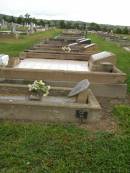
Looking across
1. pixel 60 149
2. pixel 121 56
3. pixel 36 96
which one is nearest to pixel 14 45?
pixel 121 56

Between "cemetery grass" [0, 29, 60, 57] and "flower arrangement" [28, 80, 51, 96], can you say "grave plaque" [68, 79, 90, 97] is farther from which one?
"cemetery grass" [0, 29, 60, 57]

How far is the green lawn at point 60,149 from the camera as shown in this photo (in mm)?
4738

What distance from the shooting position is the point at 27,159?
4895 millimetres

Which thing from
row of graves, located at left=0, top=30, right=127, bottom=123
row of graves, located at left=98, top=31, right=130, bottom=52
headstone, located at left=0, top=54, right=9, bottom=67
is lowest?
row of graves, located at left=98, top=31, right=130, bottom=52

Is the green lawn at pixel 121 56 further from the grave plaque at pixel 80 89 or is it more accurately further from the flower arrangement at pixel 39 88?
the flower arrangement at pixel 39 88

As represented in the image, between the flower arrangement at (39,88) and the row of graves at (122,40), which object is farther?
the row of graves at (122,40)

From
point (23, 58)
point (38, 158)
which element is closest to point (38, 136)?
point (38, 158)

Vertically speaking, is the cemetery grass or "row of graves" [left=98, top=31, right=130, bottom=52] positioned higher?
the cemetery grass

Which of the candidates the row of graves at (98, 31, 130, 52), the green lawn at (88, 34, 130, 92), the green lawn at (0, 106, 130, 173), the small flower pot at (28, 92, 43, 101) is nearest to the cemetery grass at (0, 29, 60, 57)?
the green lawn at (88, 34, 130, 92)

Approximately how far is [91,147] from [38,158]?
1.03m

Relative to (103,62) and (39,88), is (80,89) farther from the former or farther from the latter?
(103,62)

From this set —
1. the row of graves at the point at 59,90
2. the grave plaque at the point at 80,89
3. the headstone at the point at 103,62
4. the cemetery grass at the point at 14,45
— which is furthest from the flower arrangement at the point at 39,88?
the cemetery grass at the point at 14,45

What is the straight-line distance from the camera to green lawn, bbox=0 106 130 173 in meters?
4.74

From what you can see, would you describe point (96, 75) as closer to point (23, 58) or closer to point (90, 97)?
point (90, 97)
